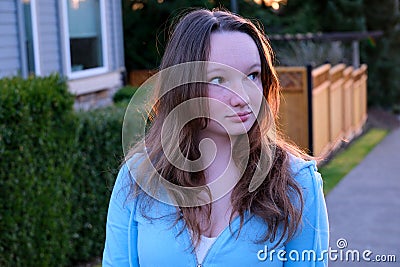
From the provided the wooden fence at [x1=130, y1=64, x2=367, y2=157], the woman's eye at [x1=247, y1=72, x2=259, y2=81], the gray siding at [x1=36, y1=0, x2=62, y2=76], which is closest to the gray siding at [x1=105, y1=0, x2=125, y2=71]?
the wooden fence at [x1=130, y1=64, x2=367, y2=157]

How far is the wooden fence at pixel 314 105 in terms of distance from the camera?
9.67 metres

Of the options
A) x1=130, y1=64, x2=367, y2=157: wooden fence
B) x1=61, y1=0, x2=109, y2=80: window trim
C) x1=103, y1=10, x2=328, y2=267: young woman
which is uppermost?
x1=103, y1=10, x2=328, y2=267: young woman

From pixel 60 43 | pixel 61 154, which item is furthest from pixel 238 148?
pixel 60 43

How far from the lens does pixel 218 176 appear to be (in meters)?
1.97

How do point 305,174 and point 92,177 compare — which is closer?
point 305,174

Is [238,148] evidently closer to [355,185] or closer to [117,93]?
[355,185]

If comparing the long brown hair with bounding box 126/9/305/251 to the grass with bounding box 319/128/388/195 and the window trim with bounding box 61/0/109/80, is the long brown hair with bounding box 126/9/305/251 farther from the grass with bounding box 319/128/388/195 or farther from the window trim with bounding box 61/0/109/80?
the window trim with bounding box 61/0/109/80

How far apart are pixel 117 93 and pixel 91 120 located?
525 cm

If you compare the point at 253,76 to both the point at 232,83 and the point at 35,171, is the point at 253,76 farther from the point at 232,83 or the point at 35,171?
the point at 35,171

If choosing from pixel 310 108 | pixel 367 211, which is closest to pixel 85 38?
pixel 310 108

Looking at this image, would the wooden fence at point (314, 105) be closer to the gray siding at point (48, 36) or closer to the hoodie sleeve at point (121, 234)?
the gray siding at point (48, 36)

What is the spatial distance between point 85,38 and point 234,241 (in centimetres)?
843

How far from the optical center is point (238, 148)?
194 cm

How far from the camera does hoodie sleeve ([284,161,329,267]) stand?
188 cm
